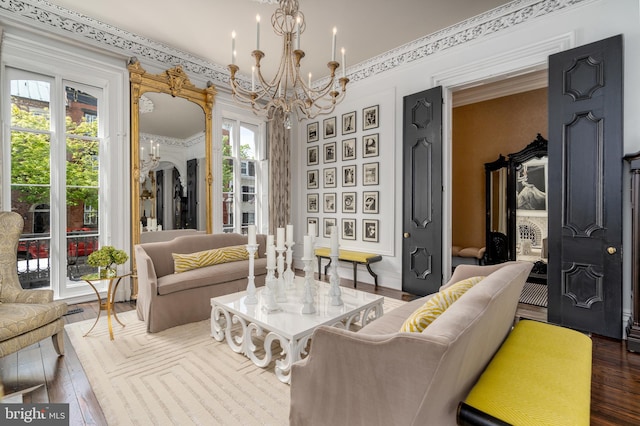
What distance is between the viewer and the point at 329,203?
582 cm

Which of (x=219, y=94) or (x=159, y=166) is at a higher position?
(x=219, y=94)

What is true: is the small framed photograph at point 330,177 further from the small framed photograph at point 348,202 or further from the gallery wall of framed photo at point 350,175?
the small framed photograph at point 348,202

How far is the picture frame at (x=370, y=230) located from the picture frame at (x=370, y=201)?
17 cm

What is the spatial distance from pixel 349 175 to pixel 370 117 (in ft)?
3.44

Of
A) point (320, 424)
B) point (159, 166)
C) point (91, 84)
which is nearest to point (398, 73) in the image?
point (159, 166)

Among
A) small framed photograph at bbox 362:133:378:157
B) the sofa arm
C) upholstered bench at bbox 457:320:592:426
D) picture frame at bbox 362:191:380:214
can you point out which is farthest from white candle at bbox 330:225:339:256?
small framed photograph at bbox 362:133:378:157

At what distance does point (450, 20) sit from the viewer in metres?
3.92

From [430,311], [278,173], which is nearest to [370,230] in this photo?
[278,173]

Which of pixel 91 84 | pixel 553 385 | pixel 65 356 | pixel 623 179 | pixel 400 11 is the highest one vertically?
pixel 400 11

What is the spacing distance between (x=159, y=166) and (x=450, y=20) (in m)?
4.55

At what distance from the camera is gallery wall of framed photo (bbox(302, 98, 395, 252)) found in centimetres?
504

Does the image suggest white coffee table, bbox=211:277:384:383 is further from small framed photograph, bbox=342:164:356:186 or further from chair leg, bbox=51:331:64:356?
small framed photograph, bbox=342:164:356:186

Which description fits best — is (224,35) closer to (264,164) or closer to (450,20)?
(264,164)

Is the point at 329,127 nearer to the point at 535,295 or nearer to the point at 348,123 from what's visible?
the point at 348,123
